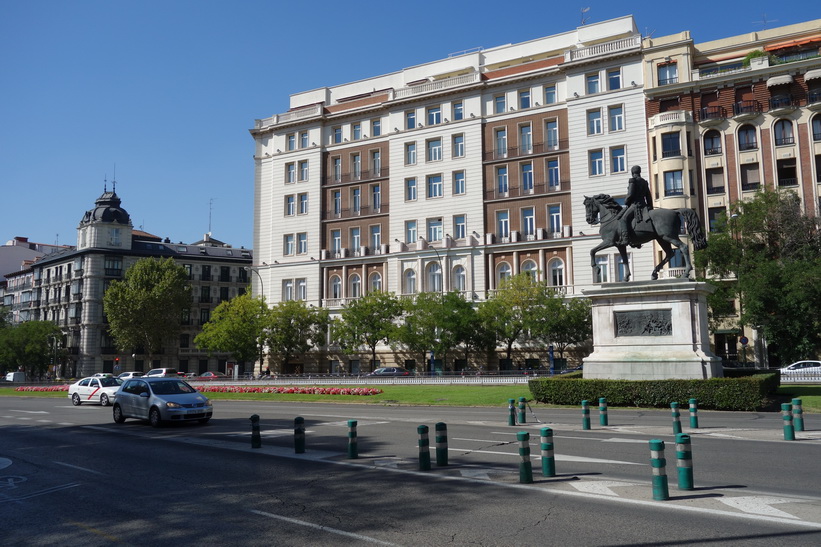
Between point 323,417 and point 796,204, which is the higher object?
point 796,204

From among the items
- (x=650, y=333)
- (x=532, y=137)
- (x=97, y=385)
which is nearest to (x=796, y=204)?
(x=532, y=137)

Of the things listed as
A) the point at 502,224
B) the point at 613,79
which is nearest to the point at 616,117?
the point at 613,79

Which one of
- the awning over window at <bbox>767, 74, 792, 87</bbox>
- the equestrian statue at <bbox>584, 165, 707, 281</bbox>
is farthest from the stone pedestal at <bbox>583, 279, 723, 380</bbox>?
the awning over window at <bbox>767, 74, 792, 87</bbox>

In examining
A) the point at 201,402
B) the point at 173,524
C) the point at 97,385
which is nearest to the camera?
the point at 173,524

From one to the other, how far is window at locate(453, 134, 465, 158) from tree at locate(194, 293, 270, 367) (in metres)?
23.6

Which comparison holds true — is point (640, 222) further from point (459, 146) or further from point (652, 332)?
point (459, 146)

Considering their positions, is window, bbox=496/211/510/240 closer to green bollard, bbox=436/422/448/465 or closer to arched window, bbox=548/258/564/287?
arched window, bbox=548/258/564/287

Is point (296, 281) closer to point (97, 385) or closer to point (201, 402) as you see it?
point (97, 385)

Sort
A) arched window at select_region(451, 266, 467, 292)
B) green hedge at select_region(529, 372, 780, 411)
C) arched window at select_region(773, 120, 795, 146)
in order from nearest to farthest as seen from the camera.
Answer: green hedge at select_region(529, 372, 780, 411) < arched window at select_region(773, 120, 795, 146) < arched window at select_region(451, 266, 467, 292)

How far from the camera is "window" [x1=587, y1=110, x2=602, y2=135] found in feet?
189

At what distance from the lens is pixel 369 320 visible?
6000cm

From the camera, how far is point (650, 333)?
25141 millimetres

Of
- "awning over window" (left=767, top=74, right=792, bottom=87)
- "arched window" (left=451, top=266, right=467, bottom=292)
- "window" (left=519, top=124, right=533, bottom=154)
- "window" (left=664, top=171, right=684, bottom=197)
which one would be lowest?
"arched window" (left=451, top=266, right=467, bottom=292)

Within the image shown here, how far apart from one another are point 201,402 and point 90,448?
211 inches
